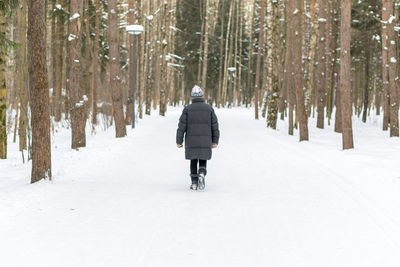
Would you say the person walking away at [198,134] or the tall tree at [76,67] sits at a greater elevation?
the tall tree at [76,67]

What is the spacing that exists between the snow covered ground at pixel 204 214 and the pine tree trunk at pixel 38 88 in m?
0.48

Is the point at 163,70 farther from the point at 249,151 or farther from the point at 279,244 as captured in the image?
the point at 279,244

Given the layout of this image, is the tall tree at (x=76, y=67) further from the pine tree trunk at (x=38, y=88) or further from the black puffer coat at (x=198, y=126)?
the black puffer coat at (x=198, y=126)

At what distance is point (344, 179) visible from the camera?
9391mm

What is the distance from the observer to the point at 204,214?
20.7ft

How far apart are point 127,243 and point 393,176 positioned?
6.67 metres

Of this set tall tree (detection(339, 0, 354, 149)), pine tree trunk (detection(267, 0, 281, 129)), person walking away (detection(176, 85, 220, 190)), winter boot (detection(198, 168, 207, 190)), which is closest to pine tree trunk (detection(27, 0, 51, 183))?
person walking away (detection(176, 85, 220, 190))

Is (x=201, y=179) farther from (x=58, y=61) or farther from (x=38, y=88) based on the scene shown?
(x=58, y=61)

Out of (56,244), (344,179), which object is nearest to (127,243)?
(56,244)

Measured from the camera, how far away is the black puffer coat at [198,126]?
8219 millimetres

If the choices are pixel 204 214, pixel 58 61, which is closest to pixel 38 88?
pixel 204 214

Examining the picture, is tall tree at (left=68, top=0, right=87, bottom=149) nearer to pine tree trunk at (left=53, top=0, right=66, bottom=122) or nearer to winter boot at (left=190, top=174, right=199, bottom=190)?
A: winter boot at (left=190, top=174, right=199, bottom=190)

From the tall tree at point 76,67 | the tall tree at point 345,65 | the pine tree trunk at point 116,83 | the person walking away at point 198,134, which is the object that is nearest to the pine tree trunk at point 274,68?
the pine tree trunk at point 116,83

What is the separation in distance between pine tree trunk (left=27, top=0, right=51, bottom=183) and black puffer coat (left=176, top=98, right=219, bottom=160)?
7.88ft
